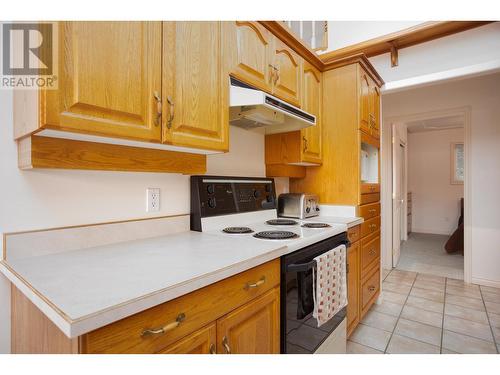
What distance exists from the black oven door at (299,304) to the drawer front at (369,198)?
0.91 meters

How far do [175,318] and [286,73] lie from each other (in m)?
1.64

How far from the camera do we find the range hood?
4.47ft

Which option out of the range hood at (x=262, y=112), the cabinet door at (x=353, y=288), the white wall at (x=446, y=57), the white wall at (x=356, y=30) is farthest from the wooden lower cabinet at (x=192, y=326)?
the white wall at (x=356, y=30)

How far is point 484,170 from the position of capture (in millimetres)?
3088

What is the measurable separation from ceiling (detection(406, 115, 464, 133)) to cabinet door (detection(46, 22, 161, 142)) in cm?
509

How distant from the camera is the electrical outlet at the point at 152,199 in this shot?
1368mm

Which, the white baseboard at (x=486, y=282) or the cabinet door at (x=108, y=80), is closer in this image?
the cabinet door at (x=108, y=80)

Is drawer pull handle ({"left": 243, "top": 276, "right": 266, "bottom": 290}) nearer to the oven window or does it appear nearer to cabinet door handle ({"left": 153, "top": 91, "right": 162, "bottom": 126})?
the oven window

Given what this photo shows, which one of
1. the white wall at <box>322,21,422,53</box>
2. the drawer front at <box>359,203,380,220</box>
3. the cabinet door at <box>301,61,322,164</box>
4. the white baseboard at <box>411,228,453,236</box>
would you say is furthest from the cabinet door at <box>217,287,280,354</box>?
the white baseboard at <box>411,228,453,236</box>

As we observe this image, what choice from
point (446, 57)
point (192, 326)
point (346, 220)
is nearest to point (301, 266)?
point (192, 326)

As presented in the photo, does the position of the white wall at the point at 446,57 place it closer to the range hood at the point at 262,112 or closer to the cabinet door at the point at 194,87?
the range hood at the point at 262,112

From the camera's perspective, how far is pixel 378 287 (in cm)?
255

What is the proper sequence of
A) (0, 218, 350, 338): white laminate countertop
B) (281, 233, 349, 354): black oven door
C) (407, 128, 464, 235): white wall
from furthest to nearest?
(407, 128, 464, 235): white wall
(281, 233, 349, 354): black oven door
(0, 218, 350, 338): white laminate countertop
